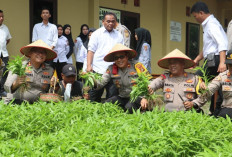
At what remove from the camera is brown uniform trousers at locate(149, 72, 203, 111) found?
5.60 metres

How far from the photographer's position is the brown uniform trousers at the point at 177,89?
5598 millimetres

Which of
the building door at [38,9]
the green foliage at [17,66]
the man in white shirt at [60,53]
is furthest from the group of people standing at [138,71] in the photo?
the building door at [38,9]


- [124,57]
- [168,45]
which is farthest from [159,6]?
[124,57]

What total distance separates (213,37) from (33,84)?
2.45 metres

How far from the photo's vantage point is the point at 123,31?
8.23 m

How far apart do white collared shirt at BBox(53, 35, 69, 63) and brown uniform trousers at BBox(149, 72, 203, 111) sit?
4358 millimetres

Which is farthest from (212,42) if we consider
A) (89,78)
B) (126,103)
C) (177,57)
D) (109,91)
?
(89,78)

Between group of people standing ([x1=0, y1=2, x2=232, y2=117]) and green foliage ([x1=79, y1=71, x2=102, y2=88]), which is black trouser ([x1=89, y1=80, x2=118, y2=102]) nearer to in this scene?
group of people standing ([x1=0, y1=2, x2=232, y2=117])

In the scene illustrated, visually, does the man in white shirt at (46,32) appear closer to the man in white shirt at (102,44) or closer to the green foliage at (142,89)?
the man in white shirt at (102,44)

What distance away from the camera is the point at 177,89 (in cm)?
563

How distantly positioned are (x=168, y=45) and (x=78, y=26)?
4.41m

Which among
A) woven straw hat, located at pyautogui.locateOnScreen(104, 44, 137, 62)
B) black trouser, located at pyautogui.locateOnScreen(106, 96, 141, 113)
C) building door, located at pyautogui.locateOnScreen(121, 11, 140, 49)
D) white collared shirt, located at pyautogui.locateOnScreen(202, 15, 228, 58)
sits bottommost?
black trouser, located at pyautogui.locateOnScreen(106, 96, 141, 113)

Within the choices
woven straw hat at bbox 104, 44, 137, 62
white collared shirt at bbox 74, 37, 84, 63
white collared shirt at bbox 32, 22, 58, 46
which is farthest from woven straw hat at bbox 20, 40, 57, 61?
white collared shirt at bbox 74, 37, 84, 63

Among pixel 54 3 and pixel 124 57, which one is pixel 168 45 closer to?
pixel 54 3
